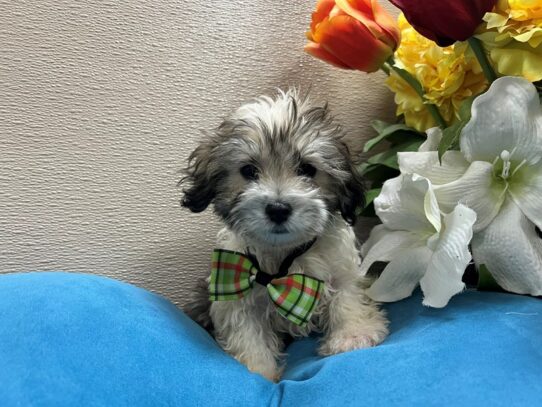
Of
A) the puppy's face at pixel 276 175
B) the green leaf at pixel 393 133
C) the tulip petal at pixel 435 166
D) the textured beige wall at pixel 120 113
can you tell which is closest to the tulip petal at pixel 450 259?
the tulip petal at pixel 435 166

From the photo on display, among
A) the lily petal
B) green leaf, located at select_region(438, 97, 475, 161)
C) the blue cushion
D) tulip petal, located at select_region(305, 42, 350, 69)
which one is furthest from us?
tulip petal, located at select_region(305, 42, 350, 69)

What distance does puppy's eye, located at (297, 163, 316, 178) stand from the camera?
1.18 meters

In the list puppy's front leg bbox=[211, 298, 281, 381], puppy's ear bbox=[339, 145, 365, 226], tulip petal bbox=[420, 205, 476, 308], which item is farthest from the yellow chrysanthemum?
puppy's front leg bbox=[211, 298, 281, 381]

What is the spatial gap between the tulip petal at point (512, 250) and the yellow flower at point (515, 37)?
9.4 inches

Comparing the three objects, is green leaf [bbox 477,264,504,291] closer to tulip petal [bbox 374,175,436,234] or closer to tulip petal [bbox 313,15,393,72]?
tulip petal [bbox 374,175,436,234]

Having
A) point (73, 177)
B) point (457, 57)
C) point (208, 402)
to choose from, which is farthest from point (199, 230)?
point (457, 57)

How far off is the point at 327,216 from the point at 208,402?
0.43m

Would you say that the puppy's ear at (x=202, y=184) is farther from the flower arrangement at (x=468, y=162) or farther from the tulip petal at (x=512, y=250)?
the tulip petal at (x=512, y=250)

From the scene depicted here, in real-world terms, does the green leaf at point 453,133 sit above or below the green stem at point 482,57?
below

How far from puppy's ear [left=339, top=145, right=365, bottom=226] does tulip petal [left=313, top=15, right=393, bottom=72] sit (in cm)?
20

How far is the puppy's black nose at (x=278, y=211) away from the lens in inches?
42.3

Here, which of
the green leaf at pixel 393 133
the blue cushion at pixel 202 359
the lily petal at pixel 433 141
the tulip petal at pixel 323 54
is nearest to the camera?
the blue cushion at pixel 202 359

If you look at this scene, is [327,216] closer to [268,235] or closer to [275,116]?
[268,235]

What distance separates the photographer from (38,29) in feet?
4.28
